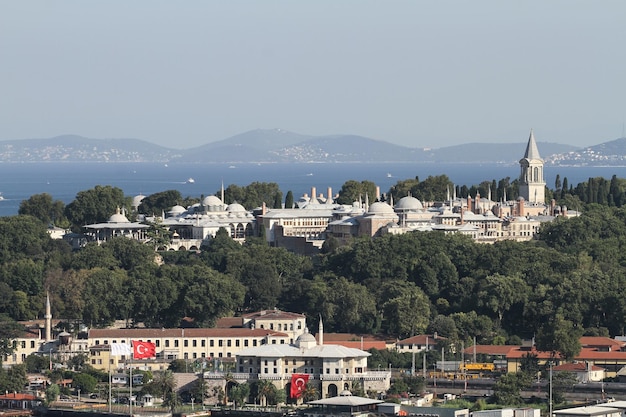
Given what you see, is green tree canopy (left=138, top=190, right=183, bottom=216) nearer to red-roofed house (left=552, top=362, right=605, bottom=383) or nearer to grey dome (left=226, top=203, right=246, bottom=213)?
grey dome (left=226, top=203, right=246, bottom=213)

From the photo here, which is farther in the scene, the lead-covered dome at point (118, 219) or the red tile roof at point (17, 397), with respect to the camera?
the lead-covered dome at point (118, 219)

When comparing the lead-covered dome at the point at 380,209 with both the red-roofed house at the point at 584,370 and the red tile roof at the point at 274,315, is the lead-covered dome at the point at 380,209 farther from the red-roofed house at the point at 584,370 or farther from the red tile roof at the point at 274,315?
the red-roofed house at the point at 584,370

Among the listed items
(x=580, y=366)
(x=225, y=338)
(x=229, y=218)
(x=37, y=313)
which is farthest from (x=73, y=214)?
(x=580, y=366)

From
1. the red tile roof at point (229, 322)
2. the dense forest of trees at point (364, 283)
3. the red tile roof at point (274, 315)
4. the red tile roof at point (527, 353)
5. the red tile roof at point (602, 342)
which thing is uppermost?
the dense forest of trees at point (364, 283)

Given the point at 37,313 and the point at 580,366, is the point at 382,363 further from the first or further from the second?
the point at 37,313

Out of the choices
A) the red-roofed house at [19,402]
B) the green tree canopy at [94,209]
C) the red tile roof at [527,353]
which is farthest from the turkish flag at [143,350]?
the green tree canopy at [94,209]

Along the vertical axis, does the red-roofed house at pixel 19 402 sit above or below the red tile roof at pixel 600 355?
below

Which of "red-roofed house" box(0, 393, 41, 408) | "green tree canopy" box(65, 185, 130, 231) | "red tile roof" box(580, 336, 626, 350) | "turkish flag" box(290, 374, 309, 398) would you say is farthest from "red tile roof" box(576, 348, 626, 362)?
"green tree canopy" box(65, 185, 130, 231)

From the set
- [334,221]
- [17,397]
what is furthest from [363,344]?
[334,221]
